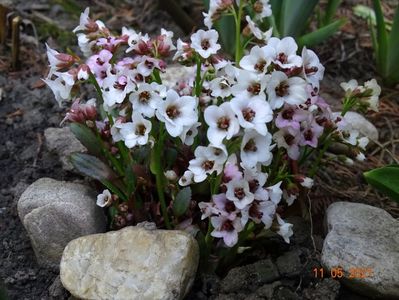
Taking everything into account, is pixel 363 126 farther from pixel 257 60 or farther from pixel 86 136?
pixel 86 136

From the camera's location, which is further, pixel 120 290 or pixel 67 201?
pixel 67 201

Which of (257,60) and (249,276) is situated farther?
(249,276)

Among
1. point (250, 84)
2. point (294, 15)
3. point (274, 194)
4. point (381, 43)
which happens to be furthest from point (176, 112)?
point (381, 43)

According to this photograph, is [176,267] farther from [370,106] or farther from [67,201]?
[370,106]

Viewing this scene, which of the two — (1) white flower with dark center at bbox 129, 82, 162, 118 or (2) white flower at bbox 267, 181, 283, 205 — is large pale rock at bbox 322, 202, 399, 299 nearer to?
(2) white flower at bbox 267, 181, 283, 205

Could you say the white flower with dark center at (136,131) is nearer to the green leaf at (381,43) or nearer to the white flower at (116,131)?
the white flower at (116,131)

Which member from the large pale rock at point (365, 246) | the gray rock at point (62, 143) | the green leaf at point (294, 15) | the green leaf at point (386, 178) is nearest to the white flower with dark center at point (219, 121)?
the green leaf at point (386, 178)

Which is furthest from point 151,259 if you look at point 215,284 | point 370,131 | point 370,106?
point 370,131
